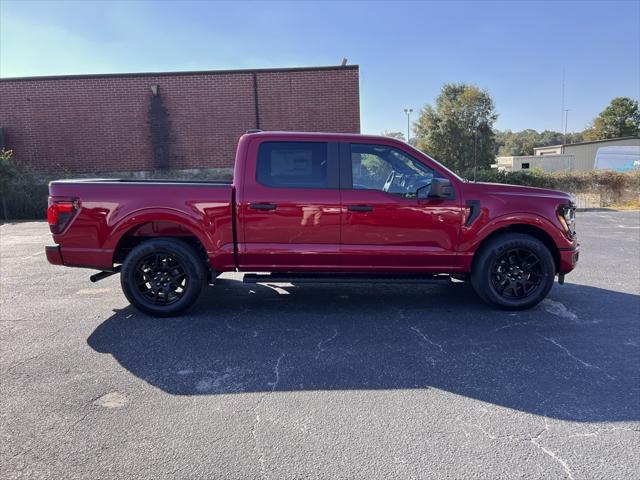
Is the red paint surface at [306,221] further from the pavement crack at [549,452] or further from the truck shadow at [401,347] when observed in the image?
the pavement crack at [549,452]

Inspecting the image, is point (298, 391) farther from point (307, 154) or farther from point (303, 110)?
point (303, 110)

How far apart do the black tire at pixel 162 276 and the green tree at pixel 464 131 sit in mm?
33457

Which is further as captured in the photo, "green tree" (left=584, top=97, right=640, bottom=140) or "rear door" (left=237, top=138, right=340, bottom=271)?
"green tree" (left=584, top=97, right=640, bottom=140)

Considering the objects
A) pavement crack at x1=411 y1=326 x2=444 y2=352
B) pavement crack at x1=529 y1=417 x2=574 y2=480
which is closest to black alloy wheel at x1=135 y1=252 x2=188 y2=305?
pavement crack at x1=411 y1=326 x2=444 y2=352

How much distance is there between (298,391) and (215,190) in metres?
2.46

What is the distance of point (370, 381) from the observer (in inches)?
137

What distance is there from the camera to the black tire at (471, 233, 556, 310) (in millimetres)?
4980

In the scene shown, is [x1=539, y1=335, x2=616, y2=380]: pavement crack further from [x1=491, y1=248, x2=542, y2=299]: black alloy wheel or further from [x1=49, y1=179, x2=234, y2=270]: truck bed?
[x1=49, y1=179, x2=234, y2=270]: truck bed

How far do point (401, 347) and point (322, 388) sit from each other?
106 centimetres

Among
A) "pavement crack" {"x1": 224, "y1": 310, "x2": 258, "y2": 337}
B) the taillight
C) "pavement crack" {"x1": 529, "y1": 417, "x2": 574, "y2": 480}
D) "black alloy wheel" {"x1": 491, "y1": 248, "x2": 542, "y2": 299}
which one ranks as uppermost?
the taillight

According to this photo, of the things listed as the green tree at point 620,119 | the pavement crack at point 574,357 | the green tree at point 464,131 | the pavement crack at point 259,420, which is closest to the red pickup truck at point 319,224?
the pavement crack at point 574,357

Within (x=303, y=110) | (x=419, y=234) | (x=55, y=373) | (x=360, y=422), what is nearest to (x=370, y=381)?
(x=360, y=422)

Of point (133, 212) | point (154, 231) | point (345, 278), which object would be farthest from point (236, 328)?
point (133, 212)

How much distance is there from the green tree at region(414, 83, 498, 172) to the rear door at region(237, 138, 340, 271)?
108 feet
